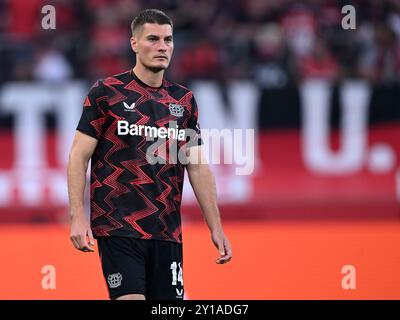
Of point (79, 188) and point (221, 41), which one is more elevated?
point (221, 41)

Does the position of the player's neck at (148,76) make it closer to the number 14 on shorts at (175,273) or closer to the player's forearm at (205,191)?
the player's forearm at (205,191)

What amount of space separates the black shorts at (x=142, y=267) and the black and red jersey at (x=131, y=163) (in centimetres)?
5

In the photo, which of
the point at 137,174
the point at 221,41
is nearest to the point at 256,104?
the point at 221,41

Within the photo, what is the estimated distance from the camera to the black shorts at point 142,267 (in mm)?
5543

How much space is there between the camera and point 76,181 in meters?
5.57

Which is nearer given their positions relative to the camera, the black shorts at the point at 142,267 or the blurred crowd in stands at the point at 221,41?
the black shorts at the point at 142,267

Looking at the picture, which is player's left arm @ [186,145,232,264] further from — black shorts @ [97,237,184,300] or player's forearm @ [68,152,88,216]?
player's forearm @ [68,152,88,216]

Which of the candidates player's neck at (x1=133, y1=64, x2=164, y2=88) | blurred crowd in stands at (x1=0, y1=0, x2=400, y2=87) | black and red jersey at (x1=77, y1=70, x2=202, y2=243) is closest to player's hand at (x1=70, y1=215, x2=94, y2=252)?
black and red jersey at (x1=77, y1=70, x2=202, y2=243)

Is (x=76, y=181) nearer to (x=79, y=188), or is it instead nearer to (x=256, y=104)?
(x=79, y=188)

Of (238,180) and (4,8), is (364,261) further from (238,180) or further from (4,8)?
(4,8)

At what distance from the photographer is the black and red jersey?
565 centimetres

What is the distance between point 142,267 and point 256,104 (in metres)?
6.73

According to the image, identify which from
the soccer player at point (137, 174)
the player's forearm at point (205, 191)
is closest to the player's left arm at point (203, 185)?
the player's forearm at point (205, 191)
